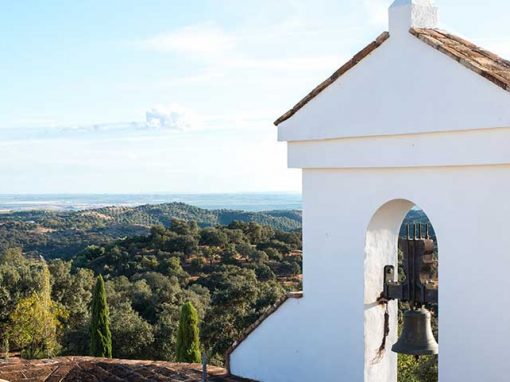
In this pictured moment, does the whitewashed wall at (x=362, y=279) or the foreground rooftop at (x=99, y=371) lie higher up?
the whitewashed wall at (x=362, y=279)

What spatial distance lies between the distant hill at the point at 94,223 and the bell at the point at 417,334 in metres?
36.6

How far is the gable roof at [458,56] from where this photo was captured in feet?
9.79

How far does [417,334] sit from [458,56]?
162 cm

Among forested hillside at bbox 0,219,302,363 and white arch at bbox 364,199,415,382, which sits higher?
white arch at bbox 364,199,415,382

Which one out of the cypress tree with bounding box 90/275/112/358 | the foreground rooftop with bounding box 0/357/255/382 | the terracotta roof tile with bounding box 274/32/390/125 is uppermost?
the terracotta roof tile with bounding box 274/32/390/125

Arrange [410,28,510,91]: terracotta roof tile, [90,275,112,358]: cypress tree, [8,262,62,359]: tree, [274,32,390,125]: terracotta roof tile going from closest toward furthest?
[410,28,510,91]: terracotta roof tile, [274,32,390,125]: terracotta roof tile, [90,275,112,358]: cypress tree, [8,262,62,359]: tree

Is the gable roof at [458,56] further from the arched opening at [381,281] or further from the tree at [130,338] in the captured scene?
the tree at [130,338]

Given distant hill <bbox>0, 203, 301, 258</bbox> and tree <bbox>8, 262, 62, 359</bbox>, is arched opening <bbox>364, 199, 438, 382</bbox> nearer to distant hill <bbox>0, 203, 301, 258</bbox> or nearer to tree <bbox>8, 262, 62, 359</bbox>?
tree <bbox>8, 262, 62, 359</bbox>

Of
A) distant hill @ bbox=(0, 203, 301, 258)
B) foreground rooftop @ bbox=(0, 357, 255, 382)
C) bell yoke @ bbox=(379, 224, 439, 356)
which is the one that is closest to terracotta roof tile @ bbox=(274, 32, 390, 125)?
bell yoke @ bbox=(379, 224, 439, 356)

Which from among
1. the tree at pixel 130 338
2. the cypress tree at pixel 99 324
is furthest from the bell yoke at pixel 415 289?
the tree at pixel 130 338

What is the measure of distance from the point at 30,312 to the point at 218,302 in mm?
5883

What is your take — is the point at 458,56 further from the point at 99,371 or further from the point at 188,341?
the point at 188,341

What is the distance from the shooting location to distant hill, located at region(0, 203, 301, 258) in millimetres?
41688

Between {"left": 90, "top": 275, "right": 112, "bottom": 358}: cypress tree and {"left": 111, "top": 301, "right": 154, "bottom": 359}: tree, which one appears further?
{"left": 111, "top": 301, "right": 154, "bottom": 359}: tree
